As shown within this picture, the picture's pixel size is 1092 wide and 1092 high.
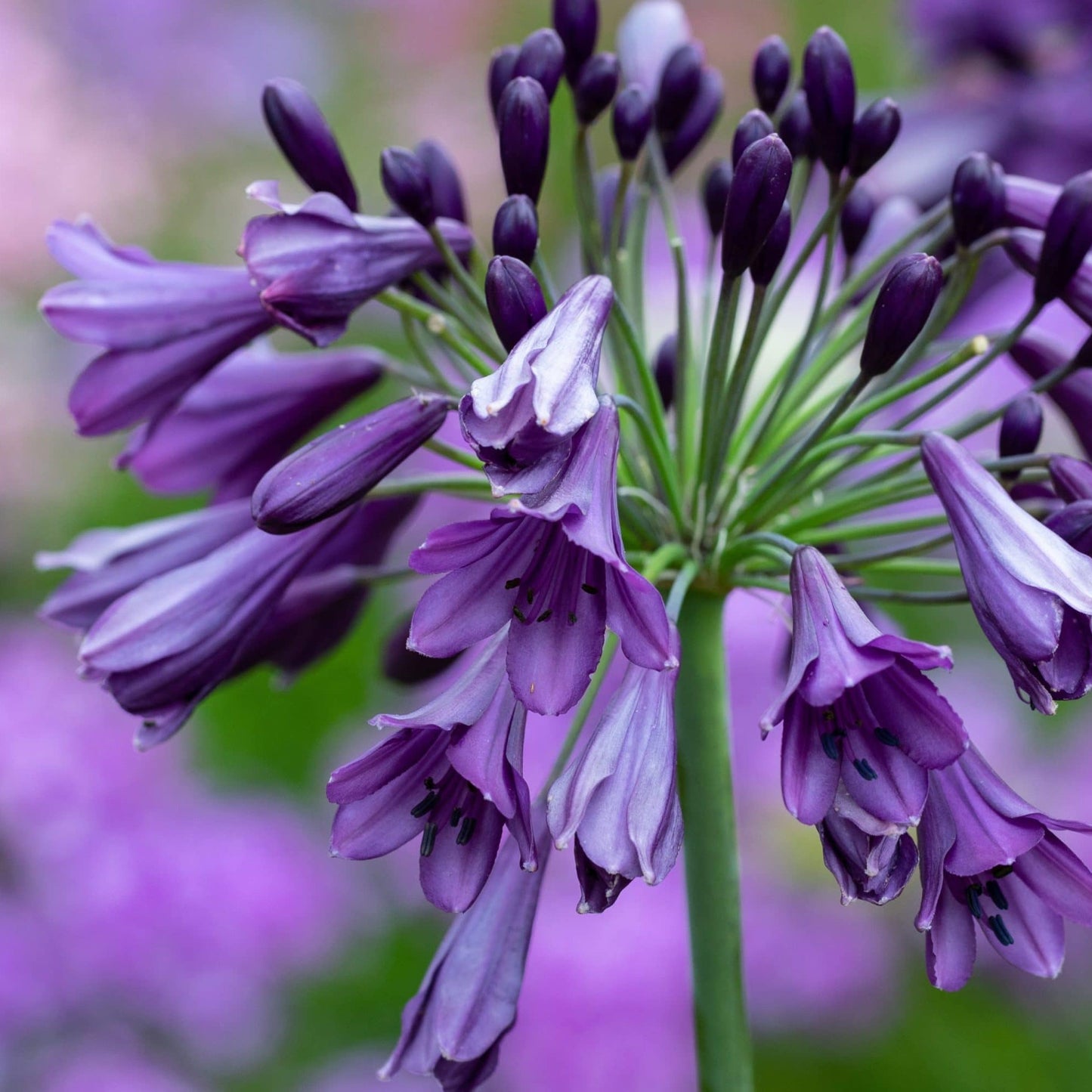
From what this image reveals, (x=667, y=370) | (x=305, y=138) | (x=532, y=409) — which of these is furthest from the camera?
(x=667, y=370)

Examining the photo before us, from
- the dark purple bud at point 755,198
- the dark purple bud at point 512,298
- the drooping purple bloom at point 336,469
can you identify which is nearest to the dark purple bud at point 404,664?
the drooping purple bloom at point 336,469

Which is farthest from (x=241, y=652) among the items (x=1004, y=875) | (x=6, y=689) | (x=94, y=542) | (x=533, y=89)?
(x=6, y=689)

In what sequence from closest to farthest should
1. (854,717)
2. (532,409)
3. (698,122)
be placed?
(532,409)
(854,717)
(698,122)

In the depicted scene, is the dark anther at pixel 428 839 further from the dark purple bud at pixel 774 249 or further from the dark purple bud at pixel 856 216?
→ the dark purple bud at pixel 856 216

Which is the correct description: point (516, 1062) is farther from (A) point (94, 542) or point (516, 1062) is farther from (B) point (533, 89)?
(B) point (533, 89)

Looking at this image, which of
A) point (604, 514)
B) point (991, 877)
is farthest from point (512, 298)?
point (991, 877)

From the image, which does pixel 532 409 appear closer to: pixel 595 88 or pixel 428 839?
pixel 428 839
